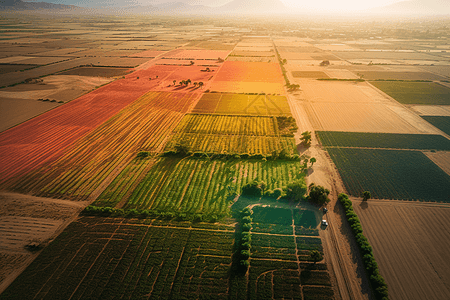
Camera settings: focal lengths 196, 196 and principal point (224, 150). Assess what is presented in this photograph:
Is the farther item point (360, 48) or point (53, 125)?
point (360, 48)

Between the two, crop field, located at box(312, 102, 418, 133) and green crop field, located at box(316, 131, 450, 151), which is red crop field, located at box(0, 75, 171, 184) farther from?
crop field, located at box(312, 102, 418, 133)

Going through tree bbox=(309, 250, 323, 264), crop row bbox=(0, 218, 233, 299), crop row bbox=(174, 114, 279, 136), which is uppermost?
crop row bbox=(174, 114, 279, 136)

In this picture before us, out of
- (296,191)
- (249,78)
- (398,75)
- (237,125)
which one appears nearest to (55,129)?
(237,125)

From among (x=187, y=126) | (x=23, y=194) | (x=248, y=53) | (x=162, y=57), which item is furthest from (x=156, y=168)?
(x=248, y=53)

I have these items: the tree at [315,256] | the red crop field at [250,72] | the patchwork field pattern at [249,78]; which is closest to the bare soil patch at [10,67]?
the patchwork field pattern at [249,78]

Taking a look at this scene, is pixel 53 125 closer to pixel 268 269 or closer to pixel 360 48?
pixel 268 269

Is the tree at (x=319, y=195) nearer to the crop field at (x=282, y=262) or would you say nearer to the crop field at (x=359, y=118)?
the crop field at (x=282, y=262)

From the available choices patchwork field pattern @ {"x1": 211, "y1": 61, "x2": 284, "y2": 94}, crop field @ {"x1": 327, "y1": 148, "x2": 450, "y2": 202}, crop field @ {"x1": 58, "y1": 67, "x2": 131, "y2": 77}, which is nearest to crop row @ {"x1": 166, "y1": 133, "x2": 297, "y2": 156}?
crop field @ {"x1": 327, "y1": 148, "x2": 450, "y2": 202}
